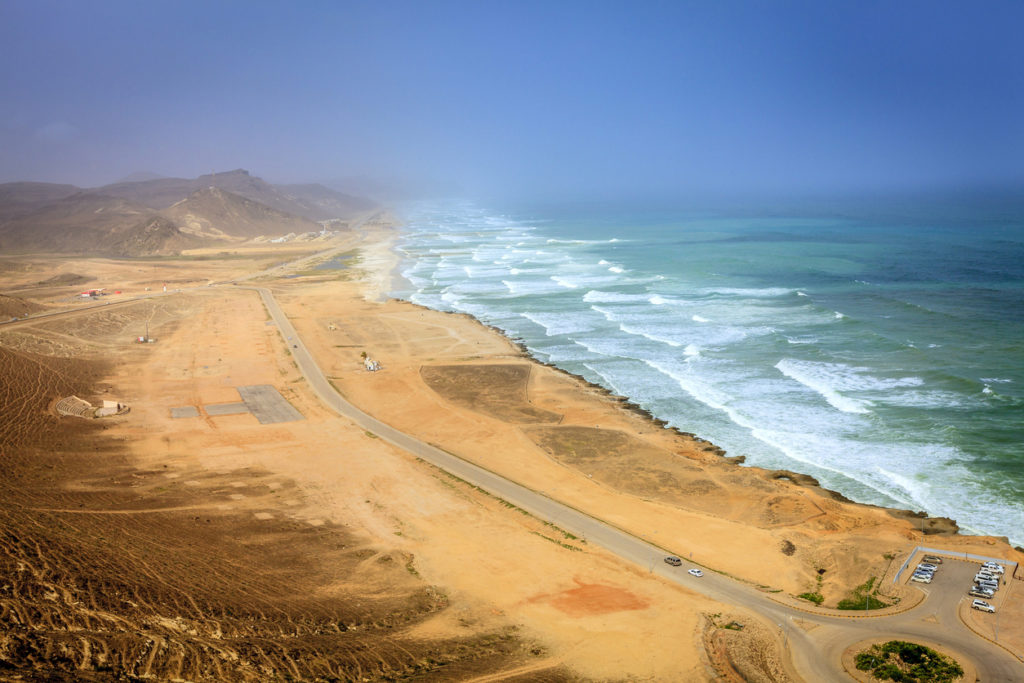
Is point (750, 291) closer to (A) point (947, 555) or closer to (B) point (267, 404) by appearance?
(B) point (267, 404)

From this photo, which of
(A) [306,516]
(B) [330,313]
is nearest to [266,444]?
(A) [306,516]

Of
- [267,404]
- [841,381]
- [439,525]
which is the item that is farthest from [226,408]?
[841,381]

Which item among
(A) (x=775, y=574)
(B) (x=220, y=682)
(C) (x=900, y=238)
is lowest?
(A) (x=775, y=574)

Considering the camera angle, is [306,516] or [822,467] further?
[822,467]

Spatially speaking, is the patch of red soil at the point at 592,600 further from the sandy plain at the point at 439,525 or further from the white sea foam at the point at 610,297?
the white sea foam at the point at 610,297

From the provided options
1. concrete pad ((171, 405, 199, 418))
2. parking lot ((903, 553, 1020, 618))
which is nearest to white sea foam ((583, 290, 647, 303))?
concrete pad ((171, 405, 199, 418))

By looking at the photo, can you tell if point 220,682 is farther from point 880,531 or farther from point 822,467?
point 822,467

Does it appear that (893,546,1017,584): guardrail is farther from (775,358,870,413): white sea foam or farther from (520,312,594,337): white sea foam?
(520,312,594,337): white sea foam
